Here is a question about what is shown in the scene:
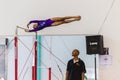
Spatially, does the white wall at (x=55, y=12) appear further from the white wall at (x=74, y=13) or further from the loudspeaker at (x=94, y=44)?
A: the loudspeaker at (x=94, y=44)

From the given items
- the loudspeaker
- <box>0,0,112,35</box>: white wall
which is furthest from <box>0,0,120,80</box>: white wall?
the loudspeaker

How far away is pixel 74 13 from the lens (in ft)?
10.5

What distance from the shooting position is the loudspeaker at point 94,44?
3.06 meters

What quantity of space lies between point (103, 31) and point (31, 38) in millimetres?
932

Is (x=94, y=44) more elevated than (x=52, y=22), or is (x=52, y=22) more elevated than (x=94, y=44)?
(x=52, y=22)

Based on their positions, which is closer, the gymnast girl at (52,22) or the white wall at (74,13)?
the gymnast girl at (52,22)

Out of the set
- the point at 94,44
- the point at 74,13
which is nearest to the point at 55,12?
the point at 74,13

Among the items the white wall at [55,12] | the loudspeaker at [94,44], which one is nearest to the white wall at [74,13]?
the white wall at [55,12]

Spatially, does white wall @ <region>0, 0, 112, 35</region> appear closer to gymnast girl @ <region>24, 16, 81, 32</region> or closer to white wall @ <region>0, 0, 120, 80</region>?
white wall @ <region>0, 0, 120, 80</region>

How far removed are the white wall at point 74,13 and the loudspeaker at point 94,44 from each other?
104 millimetres

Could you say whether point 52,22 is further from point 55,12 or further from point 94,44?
point 94,44

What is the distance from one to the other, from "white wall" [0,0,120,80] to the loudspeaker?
0.10 m

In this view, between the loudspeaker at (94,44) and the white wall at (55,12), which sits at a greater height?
the white wall at (55,12)

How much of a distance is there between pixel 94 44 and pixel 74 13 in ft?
1.59
